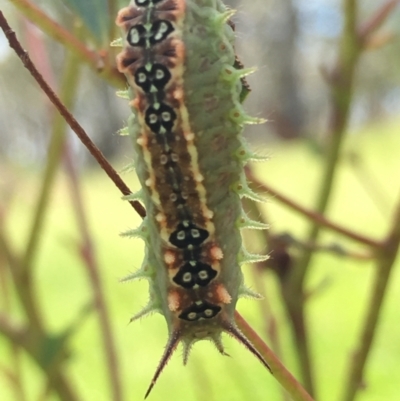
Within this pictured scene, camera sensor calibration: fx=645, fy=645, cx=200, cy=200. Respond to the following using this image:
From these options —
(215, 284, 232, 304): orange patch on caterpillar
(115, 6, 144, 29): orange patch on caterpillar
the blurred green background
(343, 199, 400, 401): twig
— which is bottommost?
the blurred green background

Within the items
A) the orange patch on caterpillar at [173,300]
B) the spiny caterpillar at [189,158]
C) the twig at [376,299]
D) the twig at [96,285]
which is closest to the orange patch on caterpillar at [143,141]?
the spiny caterpillar at [189,158]

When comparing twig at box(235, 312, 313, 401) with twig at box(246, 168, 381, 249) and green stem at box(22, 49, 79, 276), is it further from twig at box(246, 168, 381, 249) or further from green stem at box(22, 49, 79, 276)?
green stem at box(22, 49, 79, 276)

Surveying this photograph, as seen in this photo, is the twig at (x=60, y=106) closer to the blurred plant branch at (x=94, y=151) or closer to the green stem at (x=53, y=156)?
the blurred plant branch at (x=94, y=151)

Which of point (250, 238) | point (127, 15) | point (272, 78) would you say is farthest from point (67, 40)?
point (272, 78)

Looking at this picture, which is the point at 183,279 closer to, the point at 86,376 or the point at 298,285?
the point at 298,285

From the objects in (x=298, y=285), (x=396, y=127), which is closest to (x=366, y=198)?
(x=396, y=127)

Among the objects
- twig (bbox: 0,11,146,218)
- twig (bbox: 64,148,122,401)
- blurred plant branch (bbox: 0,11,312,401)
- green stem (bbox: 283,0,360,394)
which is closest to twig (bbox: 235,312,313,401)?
blurred plant branch (bbox: 0,11,312,401)
